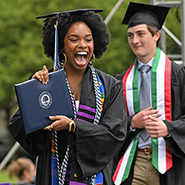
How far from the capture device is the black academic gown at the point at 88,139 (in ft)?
10.2

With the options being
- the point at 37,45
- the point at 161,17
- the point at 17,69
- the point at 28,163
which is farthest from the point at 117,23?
the point at 161,17

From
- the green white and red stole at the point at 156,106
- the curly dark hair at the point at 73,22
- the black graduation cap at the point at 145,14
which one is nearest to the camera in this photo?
the curly dark hair at the point at 73,22

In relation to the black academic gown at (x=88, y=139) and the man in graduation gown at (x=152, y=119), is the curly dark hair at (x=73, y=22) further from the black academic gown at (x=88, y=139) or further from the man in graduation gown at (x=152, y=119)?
the man in graduation gown at (x=152, y=119)

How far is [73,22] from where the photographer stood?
333cm

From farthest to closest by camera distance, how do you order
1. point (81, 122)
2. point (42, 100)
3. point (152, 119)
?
point (152, 119)
point (81, 122)
point (42, 100)

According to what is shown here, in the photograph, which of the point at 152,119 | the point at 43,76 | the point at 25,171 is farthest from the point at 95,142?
the point at 25,171

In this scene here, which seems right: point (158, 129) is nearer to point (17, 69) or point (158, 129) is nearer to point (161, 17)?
point (161, 17)

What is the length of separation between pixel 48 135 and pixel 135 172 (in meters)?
1.31

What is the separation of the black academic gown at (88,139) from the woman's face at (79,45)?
151mm

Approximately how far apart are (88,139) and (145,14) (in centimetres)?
185

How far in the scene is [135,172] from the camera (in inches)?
162

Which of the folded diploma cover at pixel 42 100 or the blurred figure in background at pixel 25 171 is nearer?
the folded diploma cover at pixel 42 100

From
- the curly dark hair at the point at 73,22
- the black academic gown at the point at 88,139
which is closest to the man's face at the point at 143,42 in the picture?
the curly dark hair at the point at 73,22

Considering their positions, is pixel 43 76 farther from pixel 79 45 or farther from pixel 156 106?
pixel 156 106
